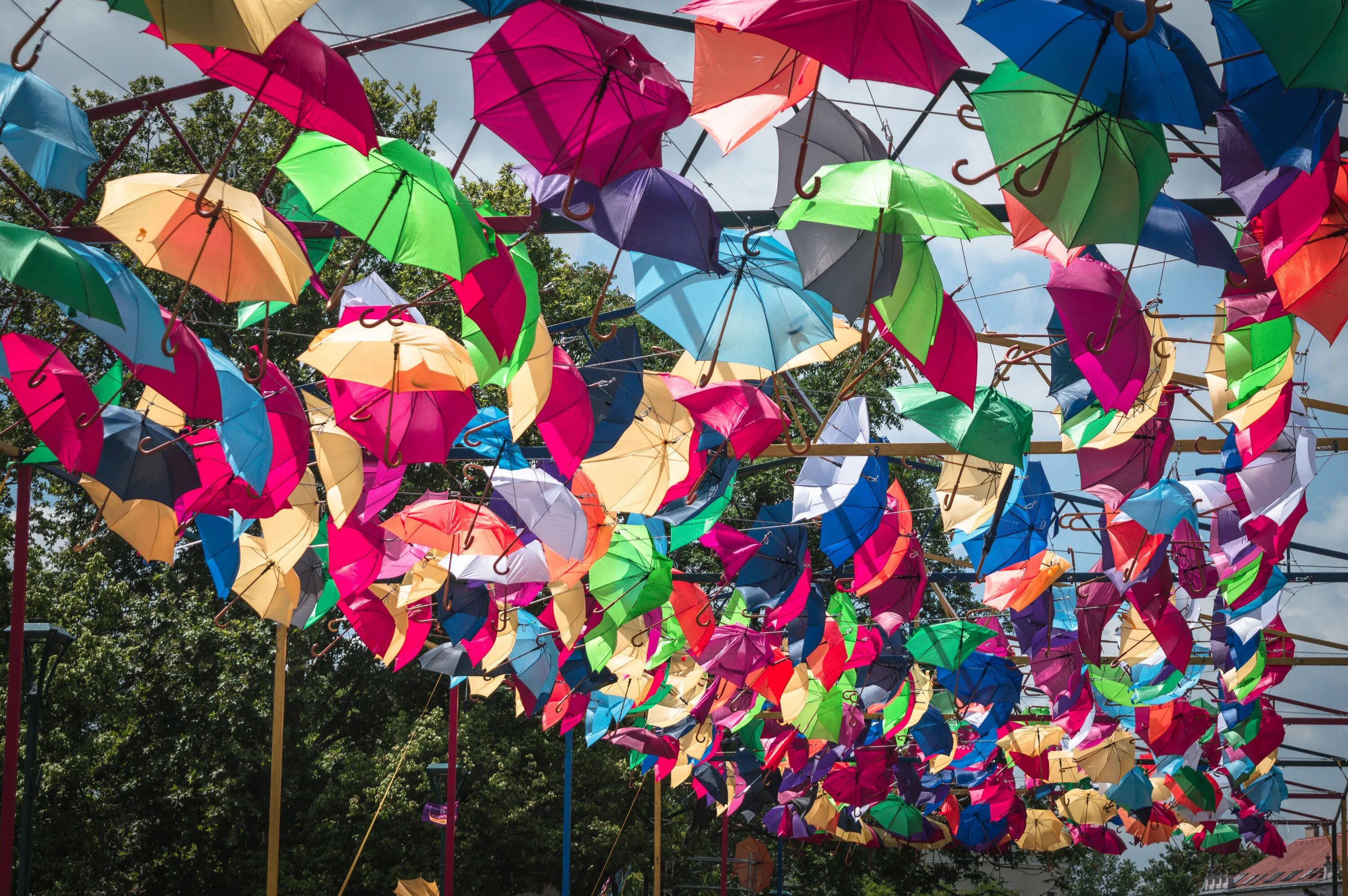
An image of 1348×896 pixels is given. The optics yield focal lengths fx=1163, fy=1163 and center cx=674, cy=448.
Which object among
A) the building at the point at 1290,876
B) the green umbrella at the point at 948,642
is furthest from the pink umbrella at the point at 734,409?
the building at the point at 1290,876

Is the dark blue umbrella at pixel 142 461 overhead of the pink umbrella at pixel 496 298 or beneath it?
beneath

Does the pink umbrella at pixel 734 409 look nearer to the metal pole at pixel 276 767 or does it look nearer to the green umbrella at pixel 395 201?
the green umbrella at pixel 395 201

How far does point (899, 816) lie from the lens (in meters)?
19.2

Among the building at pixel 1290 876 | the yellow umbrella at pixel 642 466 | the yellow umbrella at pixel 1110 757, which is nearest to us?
the yellow umbrella at pixel 642 466

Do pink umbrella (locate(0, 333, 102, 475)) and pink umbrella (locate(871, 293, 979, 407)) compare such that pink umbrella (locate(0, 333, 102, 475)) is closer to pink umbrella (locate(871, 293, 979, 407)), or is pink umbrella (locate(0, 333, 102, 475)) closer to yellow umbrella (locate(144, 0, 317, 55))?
yellow umbrella (locate(144, 0, 317, 55))

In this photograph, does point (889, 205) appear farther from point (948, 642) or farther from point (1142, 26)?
point (948, 642)

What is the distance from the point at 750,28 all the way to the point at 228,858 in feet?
62.7

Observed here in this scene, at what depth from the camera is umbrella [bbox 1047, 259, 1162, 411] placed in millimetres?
4715

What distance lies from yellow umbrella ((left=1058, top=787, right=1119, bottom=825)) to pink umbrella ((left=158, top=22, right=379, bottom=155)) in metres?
19.0

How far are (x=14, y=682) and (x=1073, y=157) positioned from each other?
21.7ft

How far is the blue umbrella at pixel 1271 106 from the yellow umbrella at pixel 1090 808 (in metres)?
17.8

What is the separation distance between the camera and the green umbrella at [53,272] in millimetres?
4133

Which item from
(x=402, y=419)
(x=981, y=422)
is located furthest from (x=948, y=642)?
(x=402, y=419)

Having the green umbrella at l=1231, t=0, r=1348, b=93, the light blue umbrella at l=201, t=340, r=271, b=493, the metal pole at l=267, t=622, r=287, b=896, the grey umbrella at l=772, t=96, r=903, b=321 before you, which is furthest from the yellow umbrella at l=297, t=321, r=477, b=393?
the metal pole at l=267, t=622, r=287, b=896
